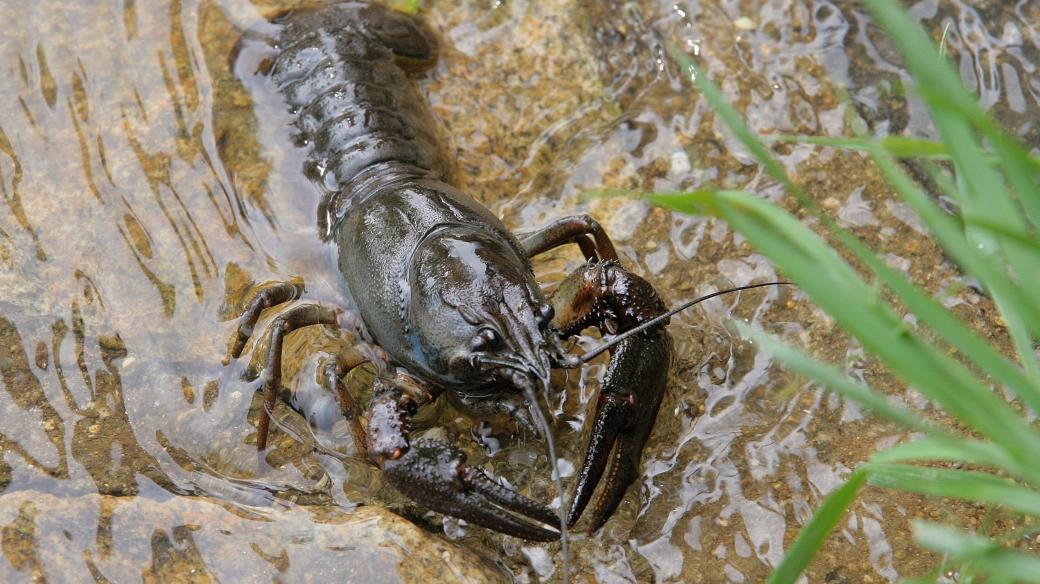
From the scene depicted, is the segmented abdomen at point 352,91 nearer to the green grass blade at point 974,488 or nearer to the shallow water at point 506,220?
the shallow water at point 506,220

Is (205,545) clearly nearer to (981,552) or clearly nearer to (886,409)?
(886,409)

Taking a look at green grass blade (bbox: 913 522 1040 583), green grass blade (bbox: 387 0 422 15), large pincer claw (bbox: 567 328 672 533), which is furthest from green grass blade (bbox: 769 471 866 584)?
green grass blade (bbox: 387 0 422 15)

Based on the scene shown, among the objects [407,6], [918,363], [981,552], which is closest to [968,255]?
[918,363]

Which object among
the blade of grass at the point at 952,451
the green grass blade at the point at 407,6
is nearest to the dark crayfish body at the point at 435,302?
the green grass blade at the point at 407,6

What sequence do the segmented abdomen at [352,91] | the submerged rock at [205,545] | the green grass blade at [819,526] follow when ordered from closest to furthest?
the green grass blade at [819,526] < the submerged rock at [205,545] < the segmented abdomen at [352,91]

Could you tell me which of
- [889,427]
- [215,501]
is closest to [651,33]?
[889,427]

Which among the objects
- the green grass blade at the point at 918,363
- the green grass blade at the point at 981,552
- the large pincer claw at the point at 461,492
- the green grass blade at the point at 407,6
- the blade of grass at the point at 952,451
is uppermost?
the green grass blade at the point at 407,6

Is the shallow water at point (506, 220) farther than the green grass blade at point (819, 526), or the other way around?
the shallow water at point (506, 220)
